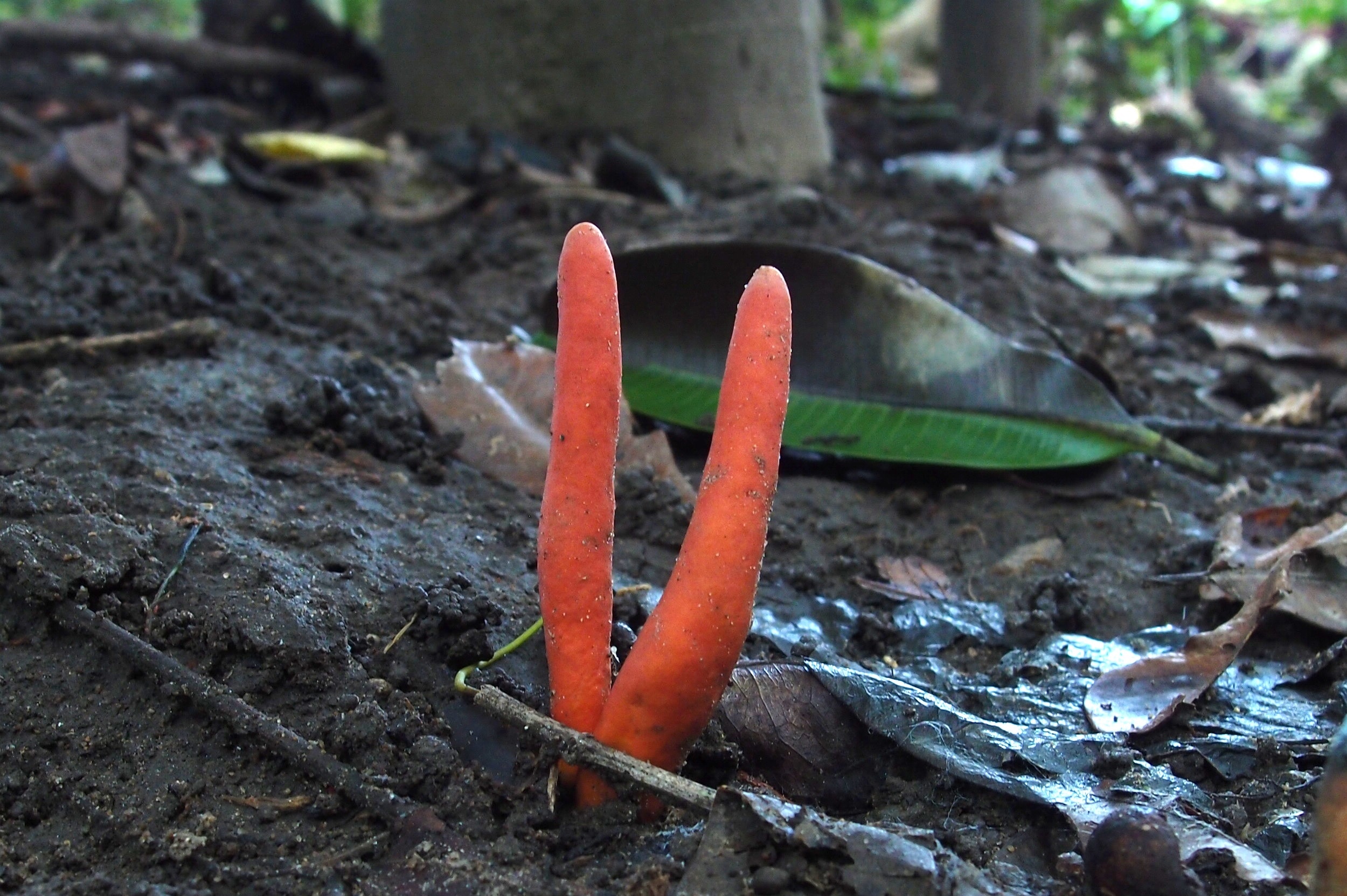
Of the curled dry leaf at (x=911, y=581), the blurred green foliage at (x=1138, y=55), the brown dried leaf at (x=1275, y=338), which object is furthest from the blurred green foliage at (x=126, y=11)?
the curled dry leaf at (x=911, y=581)

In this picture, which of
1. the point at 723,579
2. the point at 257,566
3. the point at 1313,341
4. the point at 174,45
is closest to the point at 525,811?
the point at 723,579

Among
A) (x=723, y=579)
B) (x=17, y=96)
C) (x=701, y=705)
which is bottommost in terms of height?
(x=17, y=96)

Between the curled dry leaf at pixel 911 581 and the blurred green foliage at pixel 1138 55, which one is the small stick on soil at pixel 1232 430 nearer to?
the curled dry leaf at pixel 911 581

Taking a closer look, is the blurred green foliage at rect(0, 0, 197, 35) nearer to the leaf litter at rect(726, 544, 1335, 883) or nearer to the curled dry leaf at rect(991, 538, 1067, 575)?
the curled dry leaf at rect(991, 538, 1067, 575)

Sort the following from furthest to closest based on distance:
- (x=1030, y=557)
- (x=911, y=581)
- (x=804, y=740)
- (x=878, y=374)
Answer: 1. (x=878, y=374)
2. (x=1030, y=557)
3. (x=911, y=581)
4. (x=804, y=740)

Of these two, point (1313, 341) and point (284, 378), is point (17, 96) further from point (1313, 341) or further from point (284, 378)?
point (1313, 341)

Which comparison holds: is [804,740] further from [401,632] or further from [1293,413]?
[1293,413]

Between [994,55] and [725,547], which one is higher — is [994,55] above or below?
above

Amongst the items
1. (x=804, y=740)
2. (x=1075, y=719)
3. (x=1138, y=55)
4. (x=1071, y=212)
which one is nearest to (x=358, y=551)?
(x=804, y=740)
